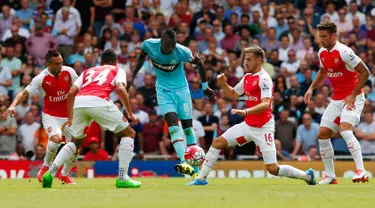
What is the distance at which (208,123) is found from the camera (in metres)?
24.3

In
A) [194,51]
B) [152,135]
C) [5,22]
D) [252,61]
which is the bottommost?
[152,135]

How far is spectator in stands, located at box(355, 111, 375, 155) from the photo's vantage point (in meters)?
23.7

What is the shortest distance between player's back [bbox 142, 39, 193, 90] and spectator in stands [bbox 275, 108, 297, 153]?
22.0 feet

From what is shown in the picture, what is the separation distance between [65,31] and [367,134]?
32.6ft

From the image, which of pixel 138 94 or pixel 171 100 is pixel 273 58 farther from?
pixel 171 100

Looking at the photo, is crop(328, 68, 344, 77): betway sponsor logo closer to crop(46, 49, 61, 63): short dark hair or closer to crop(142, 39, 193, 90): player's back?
crop(142, 39, 193, 90): player's back

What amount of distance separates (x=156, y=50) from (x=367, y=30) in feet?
41.6

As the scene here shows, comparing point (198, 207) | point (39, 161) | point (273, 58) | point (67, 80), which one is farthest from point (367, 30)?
point (198, 207)

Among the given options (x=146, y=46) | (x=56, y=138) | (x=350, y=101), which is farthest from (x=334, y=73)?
(x=56, y=138)

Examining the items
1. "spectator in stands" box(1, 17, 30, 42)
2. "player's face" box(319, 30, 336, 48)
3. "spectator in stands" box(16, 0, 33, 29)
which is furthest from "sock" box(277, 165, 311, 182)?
"spectator in stands" box(16, 0, 33, 29)

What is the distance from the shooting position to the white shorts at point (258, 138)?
14805mm

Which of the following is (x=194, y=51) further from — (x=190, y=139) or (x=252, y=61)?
(x=252, y=61)

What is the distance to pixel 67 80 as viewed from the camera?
1733cm

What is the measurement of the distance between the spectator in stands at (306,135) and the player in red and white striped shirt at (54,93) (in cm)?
831
